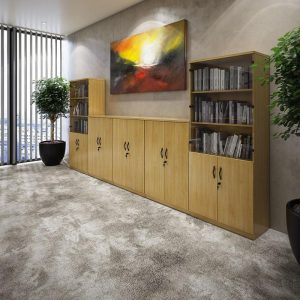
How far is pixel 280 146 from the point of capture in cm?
320

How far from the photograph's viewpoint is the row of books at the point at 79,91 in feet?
19.3

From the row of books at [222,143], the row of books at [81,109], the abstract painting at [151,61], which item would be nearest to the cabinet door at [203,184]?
the row of books at [222,143]

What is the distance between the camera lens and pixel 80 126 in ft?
19.7

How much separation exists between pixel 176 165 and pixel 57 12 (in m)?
3.84

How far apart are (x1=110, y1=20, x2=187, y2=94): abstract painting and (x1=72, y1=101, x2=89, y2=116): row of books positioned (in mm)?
674

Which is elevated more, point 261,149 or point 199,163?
point 261,149

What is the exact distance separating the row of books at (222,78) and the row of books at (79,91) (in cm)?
296

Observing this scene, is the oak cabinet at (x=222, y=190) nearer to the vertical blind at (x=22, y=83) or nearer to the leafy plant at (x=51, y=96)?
the leafy plant at (x=51, y=96)

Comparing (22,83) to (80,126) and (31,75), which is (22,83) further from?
(80,126)

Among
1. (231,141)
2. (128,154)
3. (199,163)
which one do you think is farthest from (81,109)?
(231,141)

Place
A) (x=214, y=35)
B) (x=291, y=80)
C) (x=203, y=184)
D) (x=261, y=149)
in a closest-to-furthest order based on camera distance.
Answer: (x=291, y=80) < (x=261, y=149) < (x=203, y=184) < (x=214, y=35)

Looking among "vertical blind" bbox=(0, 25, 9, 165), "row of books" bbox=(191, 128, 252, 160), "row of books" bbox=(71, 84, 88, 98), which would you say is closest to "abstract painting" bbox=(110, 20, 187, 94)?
"row of books" bbox=(71, 84, 88, 98)

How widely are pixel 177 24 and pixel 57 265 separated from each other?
3.52m

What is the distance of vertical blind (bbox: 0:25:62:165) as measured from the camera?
21.0 feet
